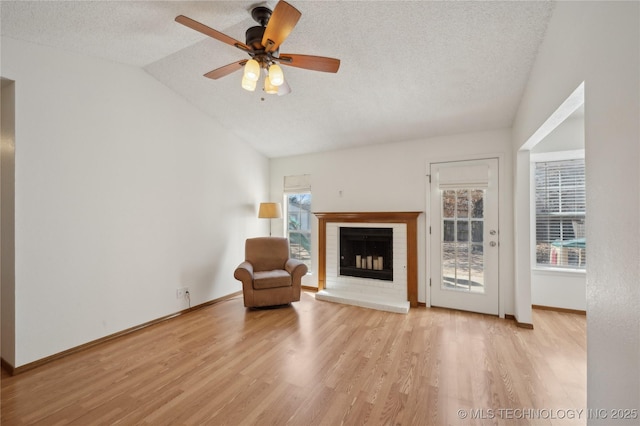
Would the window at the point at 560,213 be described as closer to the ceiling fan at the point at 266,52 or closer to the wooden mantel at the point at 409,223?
the wooden mantel at the point at 409,223

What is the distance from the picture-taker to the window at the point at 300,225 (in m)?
4.95

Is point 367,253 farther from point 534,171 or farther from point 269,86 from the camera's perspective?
point 269,86

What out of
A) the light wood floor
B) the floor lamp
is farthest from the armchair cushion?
the floor lamp

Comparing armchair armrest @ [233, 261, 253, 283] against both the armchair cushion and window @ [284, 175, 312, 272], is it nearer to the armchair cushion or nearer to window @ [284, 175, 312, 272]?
the armchair cushion

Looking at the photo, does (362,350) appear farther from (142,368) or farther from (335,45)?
(335,45)

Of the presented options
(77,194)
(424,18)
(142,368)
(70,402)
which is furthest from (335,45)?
(70,402)

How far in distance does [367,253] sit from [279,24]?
3.41 metres

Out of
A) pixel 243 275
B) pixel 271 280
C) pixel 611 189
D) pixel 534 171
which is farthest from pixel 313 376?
pixel 534 171

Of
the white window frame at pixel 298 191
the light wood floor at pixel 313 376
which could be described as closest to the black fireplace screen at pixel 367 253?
the white window frame at pixel 298 191

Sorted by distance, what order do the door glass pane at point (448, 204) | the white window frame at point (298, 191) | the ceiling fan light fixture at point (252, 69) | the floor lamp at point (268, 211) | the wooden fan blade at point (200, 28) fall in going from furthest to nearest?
the white window frame at point (298, 191) < the floor lamp at point (268, 211) < the door glass pane at point (448, 204) < the ceiling fan light fixture at point (252, 69) < the wooden fan blade at point (200, 28)

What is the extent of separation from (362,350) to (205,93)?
346cm

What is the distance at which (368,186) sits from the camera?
4.33 metres

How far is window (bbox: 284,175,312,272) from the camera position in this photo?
4.93 meters

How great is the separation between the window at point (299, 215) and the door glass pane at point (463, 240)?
2.22 metres
